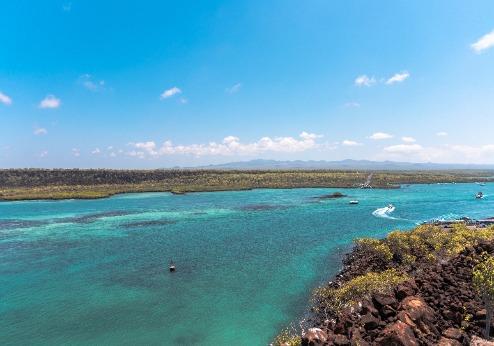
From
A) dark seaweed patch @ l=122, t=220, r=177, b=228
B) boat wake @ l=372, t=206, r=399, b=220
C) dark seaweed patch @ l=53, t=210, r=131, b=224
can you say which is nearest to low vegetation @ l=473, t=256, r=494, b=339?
boat wake @ l=372, t=206, r=399, b=220

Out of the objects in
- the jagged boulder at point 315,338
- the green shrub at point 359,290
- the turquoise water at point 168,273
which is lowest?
the turquoise water at point 168,273

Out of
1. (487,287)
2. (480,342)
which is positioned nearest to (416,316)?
(480,342)

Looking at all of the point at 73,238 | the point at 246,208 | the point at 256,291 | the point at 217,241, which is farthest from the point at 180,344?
the point at 246,208

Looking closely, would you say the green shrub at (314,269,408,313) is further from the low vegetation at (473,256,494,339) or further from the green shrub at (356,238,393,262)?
the green shrub at (356,238,393,262)

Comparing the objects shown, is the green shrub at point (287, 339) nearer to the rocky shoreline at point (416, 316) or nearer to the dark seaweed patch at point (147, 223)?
the rocky shoreline at point (416, 316)

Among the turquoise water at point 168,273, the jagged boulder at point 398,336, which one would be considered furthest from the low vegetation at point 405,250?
the jagged boulder at point 398,336

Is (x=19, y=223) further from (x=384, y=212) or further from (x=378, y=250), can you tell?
(x=384, y=212)
